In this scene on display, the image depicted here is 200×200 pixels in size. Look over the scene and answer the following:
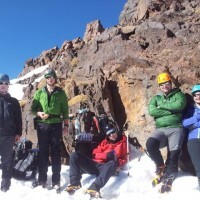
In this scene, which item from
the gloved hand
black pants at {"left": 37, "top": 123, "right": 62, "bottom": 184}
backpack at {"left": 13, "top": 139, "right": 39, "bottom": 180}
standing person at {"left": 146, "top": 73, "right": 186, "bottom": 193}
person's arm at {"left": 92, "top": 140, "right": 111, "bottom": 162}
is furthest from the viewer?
backpack at {"left": 13, "top": 139, "right": 39, "bottom": 180}

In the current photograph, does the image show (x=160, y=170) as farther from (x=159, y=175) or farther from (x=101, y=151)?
(x=101, y=151)

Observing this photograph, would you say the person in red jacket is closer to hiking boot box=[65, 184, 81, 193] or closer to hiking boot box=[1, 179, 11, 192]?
hiking boot box=[65, 184, 81, 193]

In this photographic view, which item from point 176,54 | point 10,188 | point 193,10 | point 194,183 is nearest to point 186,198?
point 194,183

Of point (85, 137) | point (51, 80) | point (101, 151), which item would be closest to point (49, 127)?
point (51, 80)

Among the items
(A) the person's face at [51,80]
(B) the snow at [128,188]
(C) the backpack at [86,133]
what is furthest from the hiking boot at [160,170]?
(A) the person's face at [51,80]

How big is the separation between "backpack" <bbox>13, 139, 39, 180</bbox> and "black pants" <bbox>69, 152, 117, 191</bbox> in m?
1.84

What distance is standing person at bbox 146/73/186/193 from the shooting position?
29.7 ft

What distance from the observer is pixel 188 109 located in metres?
9.52

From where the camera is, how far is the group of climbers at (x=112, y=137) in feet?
29.4

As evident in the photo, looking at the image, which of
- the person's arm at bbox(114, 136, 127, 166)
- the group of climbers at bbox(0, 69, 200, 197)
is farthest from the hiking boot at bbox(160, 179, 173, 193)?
the person's arm at bbox(114, 136, 127, 166)

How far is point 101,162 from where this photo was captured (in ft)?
32.7

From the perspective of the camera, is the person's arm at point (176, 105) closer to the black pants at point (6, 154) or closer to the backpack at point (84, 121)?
the backpack at point (84, 121)

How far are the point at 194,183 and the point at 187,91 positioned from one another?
11.0 ft

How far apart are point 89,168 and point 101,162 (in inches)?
17.8
